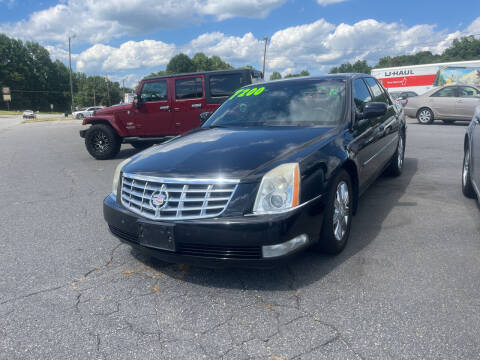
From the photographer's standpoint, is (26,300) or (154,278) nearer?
(26,300)

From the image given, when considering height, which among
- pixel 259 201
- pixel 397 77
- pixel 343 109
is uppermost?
pixel 397 77

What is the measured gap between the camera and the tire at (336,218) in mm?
2918

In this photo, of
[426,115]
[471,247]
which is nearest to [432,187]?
[471,247]

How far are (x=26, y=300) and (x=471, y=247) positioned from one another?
3.51 m

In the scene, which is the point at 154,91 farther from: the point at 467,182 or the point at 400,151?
the point at 467,182

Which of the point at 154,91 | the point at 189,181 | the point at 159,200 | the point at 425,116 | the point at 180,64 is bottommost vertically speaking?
the point at 159,200

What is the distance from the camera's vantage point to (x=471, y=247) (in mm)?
3326

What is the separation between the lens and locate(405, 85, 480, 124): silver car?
1364 centimetres

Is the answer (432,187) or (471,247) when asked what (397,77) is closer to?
(432,187)

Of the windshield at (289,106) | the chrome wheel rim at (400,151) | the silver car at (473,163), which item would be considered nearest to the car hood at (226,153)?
the windshield at (289,106)

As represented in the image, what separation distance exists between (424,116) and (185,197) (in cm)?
1467

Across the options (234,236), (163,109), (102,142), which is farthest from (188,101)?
(234,236)

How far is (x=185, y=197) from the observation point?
2.61m

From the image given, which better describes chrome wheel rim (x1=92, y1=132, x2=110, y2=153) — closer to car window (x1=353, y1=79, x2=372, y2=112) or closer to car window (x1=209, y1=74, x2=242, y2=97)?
car window (x1=209, y1=74, x2=242, y2=97)
